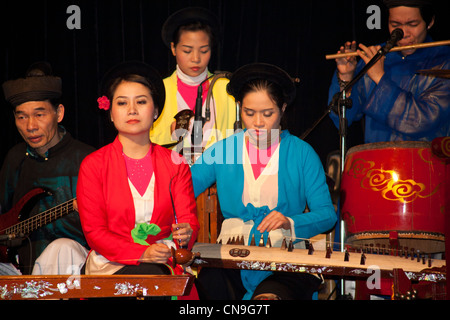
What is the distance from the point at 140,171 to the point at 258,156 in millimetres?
760

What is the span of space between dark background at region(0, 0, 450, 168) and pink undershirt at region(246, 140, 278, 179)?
116 cm

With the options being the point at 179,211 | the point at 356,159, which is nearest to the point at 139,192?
the point at 179,211

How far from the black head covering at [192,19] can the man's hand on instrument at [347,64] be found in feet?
3.42

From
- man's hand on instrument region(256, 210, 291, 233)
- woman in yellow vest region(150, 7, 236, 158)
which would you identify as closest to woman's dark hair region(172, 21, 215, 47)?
woman in yellow vest region(150, 7, 236, 158)

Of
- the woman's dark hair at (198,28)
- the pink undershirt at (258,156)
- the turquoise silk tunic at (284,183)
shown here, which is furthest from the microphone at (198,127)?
the woman's dark hair at (198,28)

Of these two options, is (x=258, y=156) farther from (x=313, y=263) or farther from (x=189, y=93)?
(x=189, y=93)

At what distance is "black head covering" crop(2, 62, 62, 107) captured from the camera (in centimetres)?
481

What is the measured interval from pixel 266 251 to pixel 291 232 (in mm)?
331

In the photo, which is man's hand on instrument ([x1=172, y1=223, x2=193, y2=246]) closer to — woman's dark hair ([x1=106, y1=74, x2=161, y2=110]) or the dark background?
woman's dark hair ([x1=106, y1=74, x2=161, y2=110])

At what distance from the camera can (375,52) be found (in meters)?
4.26

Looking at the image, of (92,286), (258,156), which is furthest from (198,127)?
(92,286)

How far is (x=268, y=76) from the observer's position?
396cm

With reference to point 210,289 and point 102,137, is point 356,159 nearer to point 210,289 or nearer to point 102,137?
point 210,289

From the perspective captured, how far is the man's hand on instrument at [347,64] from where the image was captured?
14.5 ft
